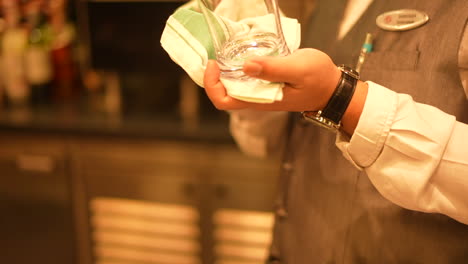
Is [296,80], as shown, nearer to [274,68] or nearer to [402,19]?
[274,68]

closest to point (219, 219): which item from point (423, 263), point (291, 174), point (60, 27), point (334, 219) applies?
point (291, 174)

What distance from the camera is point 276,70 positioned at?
0.43m

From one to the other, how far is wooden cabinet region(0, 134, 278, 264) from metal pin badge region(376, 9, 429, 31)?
2.39 ft

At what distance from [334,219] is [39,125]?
3.34 ft

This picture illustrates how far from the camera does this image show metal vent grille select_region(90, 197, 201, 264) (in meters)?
1.35

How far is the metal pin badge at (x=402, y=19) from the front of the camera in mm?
562

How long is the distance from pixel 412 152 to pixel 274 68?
0.18 meters

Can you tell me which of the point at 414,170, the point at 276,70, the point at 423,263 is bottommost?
the point at 423,263

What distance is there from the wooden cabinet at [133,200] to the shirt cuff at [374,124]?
0.80m

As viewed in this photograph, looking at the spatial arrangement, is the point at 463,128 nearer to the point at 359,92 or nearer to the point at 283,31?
the point at 359,92

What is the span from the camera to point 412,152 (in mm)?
462

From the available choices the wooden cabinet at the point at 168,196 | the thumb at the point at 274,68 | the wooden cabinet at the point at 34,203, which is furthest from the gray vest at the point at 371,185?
the wooden cabinet at the point at 34,203

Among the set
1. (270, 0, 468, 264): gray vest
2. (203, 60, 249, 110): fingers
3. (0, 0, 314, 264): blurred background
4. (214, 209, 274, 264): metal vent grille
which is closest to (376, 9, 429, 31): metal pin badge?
(270, 0, 468, 264): gray vest

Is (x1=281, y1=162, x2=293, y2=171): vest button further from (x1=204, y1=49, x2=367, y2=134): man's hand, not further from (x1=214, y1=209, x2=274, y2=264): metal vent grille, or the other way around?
(x1=214, y1=209, x2=274, y2=264): metal vent grille
